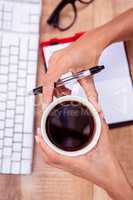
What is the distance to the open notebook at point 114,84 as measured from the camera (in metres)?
0.81

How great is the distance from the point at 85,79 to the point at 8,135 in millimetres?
200

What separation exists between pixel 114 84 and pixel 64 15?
188 mm

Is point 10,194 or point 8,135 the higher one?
point 8,135

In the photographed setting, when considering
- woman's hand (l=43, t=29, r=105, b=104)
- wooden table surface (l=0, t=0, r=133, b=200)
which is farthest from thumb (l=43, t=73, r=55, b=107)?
wooden table surface (l=0, t=0, r=133, b=200)

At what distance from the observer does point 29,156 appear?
2.55 ft

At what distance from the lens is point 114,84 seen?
2.69 ft

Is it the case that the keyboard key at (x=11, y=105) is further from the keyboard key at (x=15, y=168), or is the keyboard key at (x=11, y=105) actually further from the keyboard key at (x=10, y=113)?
the keyboard key at (x=15, y=168)

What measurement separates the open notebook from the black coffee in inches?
8.3

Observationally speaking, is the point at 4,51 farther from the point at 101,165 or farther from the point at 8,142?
the point at 101,165

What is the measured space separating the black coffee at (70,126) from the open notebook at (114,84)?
8.3 inches

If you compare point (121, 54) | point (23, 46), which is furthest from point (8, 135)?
point (121, 54)

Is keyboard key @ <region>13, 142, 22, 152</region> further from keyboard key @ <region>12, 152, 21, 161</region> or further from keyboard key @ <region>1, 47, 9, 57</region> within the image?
keyboard key @ <region>1, 47, 9, 57</region>

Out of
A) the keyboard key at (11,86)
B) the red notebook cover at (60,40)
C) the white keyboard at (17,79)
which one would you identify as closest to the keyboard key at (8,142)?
the white keyboard at (17,79)

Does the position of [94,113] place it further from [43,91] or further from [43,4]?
[43,4]
